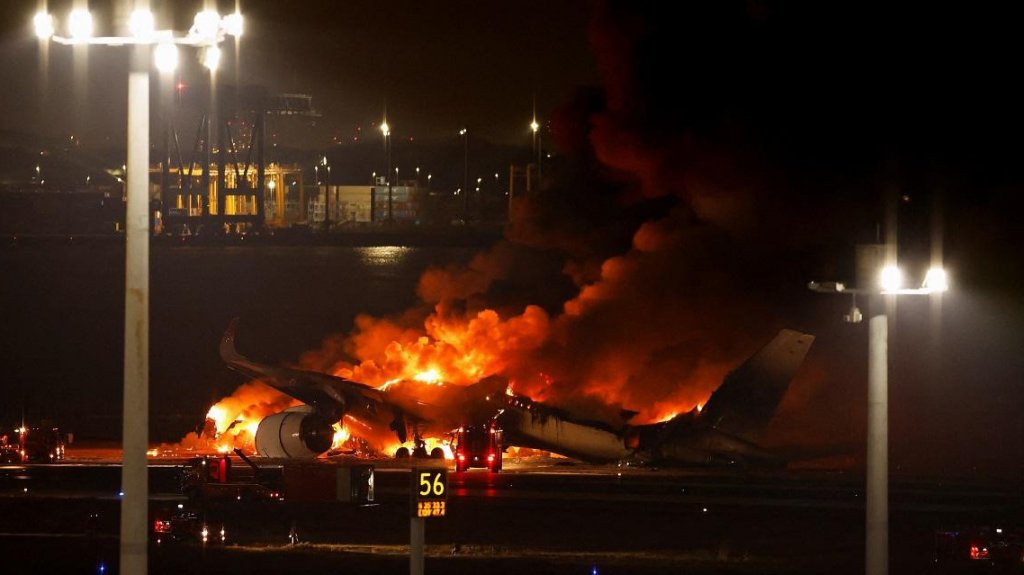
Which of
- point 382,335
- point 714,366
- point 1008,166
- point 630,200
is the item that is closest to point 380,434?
point 382,335

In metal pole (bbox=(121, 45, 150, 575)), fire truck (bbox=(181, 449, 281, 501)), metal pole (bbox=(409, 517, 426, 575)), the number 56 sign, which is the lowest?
fire truck (bbox=(181, 449, 281, 501))

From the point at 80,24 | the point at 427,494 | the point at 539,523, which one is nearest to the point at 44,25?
the point at 80,24

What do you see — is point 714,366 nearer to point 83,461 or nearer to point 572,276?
point 572,276

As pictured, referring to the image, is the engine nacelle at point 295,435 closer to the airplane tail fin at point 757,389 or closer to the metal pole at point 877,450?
the airplane tail fin at point 757,389

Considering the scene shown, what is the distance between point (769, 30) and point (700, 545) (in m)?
35.5

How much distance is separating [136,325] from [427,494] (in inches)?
430

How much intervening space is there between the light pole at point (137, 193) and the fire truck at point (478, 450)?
38476mm

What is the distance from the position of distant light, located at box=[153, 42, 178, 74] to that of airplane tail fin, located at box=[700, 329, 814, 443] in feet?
139

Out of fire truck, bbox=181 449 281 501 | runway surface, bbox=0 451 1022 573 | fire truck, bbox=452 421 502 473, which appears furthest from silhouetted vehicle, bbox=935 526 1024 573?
fire truck, bbox=452 421 502 473

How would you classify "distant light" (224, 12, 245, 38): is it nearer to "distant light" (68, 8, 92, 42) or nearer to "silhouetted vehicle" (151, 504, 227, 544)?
"distant light" (68, 8, 92, 42)

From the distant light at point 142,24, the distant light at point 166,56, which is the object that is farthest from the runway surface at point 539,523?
the distant light at point 142,24

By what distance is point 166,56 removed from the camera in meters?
18.4

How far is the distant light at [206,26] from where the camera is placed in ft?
60.6

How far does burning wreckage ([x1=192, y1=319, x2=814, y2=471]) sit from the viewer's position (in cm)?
6041
